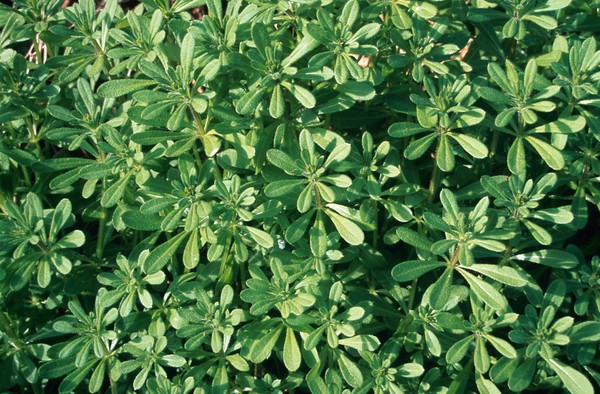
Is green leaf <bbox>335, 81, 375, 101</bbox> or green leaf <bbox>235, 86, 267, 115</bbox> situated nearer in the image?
green leaf <bbox>235, 86, 267, 115</bbox>

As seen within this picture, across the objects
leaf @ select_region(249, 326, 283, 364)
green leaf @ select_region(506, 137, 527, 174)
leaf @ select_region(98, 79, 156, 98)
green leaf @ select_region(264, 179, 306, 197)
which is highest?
leaf @ select_region(98, 79, 156, 98)

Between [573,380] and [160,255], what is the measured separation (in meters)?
1.52

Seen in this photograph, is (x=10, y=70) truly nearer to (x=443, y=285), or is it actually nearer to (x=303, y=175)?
(x=303, y=175)

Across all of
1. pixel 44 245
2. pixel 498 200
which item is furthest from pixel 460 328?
pixel 44 245

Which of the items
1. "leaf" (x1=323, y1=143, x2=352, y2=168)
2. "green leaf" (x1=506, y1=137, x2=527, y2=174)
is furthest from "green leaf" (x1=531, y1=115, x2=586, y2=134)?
"leaf" (x1=323, y1=143, x2=352, y2=168)

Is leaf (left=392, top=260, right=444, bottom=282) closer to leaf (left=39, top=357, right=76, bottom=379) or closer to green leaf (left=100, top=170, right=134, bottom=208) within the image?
green leaf (left=100, top=170, right=134, bottom=208)

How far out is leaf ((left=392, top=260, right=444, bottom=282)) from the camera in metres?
2.64

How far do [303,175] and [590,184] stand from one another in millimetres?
1173

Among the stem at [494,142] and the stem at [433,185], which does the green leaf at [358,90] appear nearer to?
the stem at [433,185]

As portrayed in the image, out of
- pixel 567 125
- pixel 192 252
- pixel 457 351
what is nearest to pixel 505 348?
pixel 457 351

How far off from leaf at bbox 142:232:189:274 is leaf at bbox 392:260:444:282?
0.80 meters

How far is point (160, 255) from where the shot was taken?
2797 millimetres

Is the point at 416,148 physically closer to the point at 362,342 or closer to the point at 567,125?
the point at 567,125

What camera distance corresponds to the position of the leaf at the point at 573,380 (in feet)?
8.61
